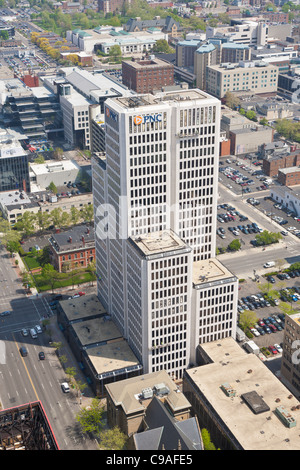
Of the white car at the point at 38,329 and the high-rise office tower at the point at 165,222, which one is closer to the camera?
the high-rise office tower at the point at 165,222

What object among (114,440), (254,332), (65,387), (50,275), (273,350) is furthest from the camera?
(50,275)

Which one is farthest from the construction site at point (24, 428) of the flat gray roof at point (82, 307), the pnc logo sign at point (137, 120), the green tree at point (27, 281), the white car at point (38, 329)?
the green tree at point (27, 281)

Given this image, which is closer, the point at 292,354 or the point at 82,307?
the point at 292,354

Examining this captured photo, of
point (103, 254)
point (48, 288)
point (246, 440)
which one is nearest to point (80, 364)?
point (103, 254)

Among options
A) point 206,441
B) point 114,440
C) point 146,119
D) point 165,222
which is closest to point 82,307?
point 165,222

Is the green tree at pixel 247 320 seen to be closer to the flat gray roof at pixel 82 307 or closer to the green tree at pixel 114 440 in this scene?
the flat gray roof at pixel 82 307

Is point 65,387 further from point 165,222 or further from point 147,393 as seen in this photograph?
point 165,222
